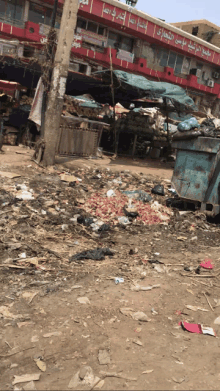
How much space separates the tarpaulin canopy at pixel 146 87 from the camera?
34.6ft

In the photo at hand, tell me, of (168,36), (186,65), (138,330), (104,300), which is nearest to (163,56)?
(168,36)

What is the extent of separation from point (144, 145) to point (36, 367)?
40.4ft

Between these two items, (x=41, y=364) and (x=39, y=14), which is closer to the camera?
(x=41, y=364)

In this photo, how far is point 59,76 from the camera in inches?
303

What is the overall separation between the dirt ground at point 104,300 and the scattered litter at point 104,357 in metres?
0.01

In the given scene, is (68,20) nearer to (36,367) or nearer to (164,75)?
(36,367)

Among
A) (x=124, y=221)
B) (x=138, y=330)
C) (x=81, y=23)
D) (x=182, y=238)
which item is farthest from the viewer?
(x=81, y=23)

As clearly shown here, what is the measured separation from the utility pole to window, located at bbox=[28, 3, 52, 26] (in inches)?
541

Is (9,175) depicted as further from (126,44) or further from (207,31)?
(207,31)

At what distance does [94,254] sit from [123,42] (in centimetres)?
2207

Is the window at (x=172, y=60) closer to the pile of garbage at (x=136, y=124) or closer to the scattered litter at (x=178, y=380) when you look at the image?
the pile of garbage at (x=136, y=124)

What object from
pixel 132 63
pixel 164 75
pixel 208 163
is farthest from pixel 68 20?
pixel 164 75

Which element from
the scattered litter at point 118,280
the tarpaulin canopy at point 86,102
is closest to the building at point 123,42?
the tarpaulin canopy at point 86,102

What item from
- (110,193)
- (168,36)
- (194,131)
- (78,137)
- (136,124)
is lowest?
(110,193)
